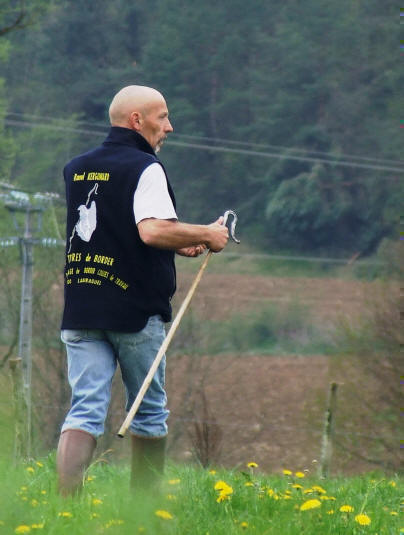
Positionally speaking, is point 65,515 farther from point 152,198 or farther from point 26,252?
point 26,252

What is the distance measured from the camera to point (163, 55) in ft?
144

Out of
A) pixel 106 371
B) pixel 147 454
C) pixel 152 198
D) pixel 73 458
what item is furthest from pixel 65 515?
pixel 152 198

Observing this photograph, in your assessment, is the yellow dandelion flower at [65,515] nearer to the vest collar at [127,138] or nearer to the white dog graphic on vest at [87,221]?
the white dog graphic on vest at [87,221]

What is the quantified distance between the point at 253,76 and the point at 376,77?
264 inches

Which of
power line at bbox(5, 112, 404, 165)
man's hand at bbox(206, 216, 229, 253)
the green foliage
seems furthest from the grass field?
the green foliage

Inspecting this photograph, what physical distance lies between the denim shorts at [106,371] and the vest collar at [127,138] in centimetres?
64

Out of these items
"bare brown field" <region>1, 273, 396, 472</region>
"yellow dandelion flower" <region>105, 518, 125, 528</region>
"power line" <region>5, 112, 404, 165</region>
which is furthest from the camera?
"power line" <region>5, 112, 404, 165</region>

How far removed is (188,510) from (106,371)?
75 cm

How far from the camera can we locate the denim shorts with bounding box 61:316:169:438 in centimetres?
393

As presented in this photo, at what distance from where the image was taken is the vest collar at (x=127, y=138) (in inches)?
163

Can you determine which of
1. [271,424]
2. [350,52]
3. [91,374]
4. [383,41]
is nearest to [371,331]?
[271,424]

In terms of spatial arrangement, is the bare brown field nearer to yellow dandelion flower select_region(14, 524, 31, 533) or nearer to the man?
the man

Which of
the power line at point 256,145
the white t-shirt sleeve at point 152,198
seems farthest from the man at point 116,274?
the power line at point 256,145

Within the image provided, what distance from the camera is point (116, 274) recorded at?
3959 millimetres
